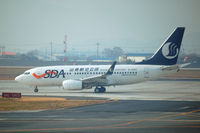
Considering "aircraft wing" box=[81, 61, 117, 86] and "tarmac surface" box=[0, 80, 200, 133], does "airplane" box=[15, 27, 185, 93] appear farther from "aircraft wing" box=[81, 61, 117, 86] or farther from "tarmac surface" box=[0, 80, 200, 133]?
"tarmac surface" box=[0, 80, 200, 133]

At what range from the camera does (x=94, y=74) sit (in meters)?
50.8

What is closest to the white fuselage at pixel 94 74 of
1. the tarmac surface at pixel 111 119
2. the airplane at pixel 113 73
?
the airplane at pixel 113 73

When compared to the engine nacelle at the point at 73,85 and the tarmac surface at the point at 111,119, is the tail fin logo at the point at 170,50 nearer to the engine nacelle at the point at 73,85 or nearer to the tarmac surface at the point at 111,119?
the engine nacelle at the point at 73,85

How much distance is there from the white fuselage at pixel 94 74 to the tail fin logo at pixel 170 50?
204cm

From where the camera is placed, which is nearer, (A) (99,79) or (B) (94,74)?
(A) (99,79)

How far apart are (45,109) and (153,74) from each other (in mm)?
21228

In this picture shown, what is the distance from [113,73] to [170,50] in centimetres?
854

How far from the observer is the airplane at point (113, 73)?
49.3 m

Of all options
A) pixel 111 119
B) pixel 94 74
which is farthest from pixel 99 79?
pixel 111 119

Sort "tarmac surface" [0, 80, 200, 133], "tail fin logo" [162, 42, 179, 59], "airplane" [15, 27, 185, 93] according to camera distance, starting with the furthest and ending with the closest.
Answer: "tail fin logo" [162, 42, 179, 59] → "airplane" [15, 27, 185, 93] → "tarmac surface" [0, 80, 200, 133]

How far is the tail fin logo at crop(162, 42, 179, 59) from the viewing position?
5058cm

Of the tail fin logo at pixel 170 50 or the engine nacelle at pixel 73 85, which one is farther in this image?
the tail fin logo at pixel 170 50

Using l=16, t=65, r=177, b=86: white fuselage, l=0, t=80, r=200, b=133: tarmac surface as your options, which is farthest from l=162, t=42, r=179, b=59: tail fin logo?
l=0, t=80, r=200, b=133: tarmac surface

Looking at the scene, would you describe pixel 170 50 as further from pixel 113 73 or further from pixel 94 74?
pixel 94 74
